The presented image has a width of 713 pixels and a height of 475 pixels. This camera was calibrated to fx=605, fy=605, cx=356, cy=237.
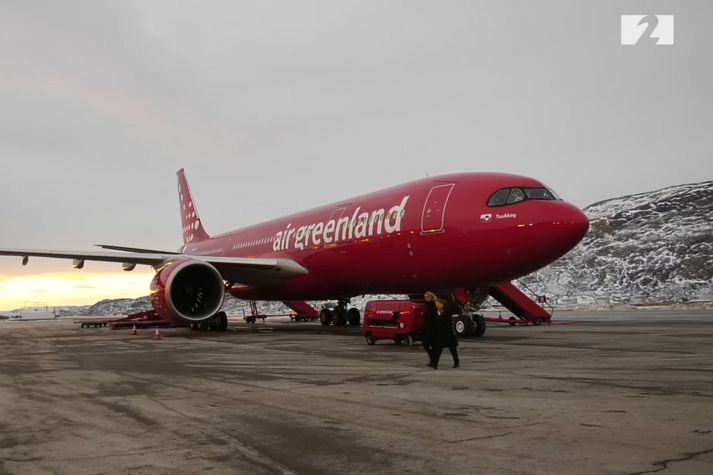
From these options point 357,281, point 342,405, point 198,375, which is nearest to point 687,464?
point 342,405

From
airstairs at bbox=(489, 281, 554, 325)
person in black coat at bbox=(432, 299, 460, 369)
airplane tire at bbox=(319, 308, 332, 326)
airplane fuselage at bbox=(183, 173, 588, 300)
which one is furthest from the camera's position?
airplane tire at bbox=(319, 308, 332, 326)

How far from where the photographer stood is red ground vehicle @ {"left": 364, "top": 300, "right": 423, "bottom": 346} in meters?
12.8

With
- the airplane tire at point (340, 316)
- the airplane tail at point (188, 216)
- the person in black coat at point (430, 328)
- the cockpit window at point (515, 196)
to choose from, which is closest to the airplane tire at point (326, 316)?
the airplane tire at point (340, 316)

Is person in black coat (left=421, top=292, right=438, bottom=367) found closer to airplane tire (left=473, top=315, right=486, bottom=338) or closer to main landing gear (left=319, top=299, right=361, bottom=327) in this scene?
airplane tire (left=473, top=315, right=486, bottom=338)

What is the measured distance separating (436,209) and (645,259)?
338 ft

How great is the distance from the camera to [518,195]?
14.0 m

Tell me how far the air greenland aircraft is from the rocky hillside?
206ft

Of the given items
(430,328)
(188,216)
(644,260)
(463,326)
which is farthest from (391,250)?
(644,260)

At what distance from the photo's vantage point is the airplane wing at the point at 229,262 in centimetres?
2050

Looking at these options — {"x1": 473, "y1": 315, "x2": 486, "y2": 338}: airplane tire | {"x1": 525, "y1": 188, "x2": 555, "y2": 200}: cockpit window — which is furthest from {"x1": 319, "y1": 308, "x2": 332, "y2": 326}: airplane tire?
{"x1": 525, "y1": 188, "x2": 555, "y2": 200}: cockpit window

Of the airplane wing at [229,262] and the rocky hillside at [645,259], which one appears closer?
the airplane wing at [229,262]

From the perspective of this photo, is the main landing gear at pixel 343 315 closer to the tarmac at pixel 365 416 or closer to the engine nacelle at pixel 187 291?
the engine nacelle at pixel 187 291

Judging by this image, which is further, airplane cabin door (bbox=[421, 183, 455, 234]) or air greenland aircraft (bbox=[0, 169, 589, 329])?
airplane cabin door (bbox=[421, 183, 455, 234])

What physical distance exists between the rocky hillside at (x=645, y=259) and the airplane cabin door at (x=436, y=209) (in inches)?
2581
